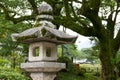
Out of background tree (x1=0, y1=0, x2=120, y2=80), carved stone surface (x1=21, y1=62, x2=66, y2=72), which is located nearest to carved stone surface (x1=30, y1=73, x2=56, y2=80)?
carved stone surface (x1=21, y1=62, x2=66, y2=72)

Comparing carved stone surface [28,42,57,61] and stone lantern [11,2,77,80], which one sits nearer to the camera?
stone lantern [11,2,77,80]

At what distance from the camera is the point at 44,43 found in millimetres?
6027

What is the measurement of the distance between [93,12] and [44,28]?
7878 mm

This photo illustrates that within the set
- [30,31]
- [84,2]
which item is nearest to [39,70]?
[30,31]

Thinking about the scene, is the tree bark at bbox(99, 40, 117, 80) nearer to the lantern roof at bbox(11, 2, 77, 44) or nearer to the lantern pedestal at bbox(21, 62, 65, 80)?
the lantern roof at bbox(11, 2, 77, 44)

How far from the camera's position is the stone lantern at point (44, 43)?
229 inches

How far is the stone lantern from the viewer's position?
582 cm

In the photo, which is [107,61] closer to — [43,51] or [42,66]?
[43,51]

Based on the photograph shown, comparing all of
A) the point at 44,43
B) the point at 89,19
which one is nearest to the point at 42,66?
the point at 44,43

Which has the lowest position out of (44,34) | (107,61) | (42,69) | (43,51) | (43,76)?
(107,61)

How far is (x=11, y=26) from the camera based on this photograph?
18359mm

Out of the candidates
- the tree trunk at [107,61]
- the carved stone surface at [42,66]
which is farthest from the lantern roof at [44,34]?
the tree trunk at [107,61]

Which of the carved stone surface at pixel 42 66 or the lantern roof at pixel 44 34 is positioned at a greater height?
the lantern roof at pixel 44 34

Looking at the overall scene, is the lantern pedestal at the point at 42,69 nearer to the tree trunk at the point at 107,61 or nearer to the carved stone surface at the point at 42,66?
the carved stone surface at the point at 42,66
